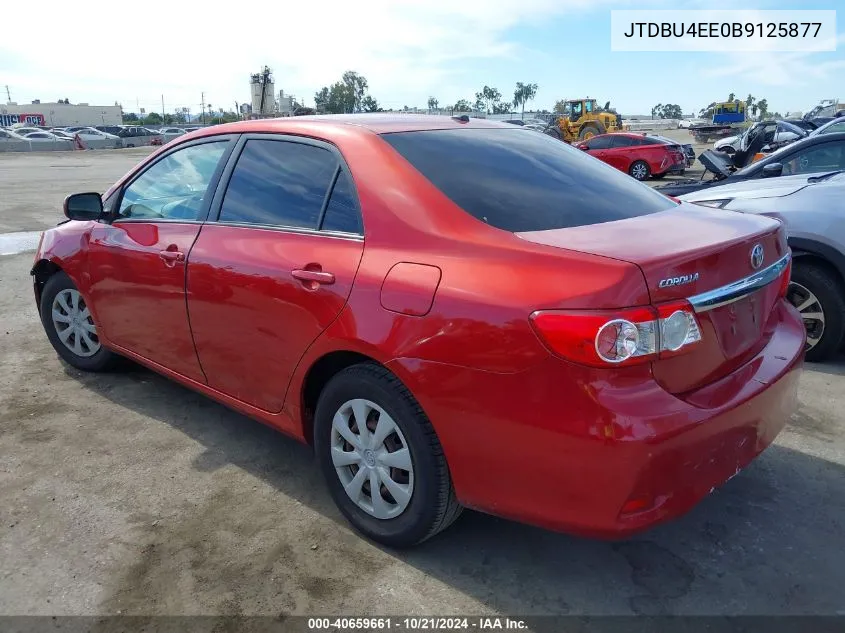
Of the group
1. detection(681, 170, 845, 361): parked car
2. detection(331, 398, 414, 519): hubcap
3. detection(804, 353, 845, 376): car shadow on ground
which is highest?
detection(681, 170, 845, 361): parked car

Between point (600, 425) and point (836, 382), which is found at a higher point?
point (600, 425)

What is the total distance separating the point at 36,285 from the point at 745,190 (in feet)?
17.3

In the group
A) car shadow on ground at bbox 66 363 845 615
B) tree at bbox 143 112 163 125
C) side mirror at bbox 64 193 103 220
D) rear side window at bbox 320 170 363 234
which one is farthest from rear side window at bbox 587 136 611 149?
tree at bbox 143 112 163 125

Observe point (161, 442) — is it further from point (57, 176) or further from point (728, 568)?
point (57, 176)

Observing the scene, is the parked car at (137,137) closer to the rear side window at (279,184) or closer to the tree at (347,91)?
the tree at (347,91)

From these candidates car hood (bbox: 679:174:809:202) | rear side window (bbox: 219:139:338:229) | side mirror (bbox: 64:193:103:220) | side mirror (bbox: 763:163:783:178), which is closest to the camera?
rear side window (bbox: 219:139:338:229)

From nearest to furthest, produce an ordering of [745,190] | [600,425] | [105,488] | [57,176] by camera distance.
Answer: [600,425] → [105,488] → [745,190] → [57,176]

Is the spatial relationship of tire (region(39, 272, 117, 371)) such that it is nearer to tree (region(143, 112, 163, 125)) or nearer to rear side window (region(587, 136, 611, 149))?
rear side window (region(587, 136, 611, 149))

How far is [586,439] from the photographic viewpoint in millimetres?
2064

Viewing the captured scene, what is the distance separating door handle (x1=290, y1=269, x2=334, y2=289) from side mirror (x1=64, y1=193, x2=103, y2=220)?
189cm

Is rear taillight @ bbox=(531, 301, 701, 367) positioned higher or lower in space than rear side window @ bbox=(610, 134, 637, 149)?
lower

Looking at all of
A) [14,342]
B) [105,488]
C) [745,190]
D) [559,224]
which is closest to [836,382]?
[745,190]

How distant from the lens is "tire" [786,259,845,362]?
4.52m

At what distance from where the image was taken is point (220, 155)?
3480 mm
